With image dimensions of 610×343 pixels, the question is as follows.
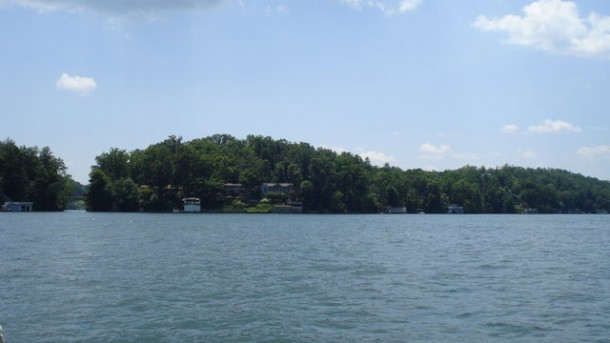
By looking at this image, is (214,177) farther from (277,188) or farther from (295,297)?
(295,297)

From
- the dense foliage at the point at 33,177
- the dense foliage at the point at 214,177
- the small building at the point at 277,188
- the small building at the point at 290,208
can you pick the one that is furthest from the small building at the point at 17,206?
the small building at the point at 277,188

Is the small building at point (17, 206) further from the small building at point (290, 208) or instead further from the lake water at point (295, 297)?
the lake water at point (295, 297)

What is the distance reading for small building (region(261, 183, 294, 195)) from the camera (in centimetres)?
18040

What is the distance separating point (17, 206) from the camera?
12925 centimetres

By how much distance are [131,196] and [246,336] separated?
139 meters

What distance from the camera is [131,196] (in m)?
150

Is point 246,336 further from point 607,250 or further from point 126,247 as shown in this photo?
point 607,250

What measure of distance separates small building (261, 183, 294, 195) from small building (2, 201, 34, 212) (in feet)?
229

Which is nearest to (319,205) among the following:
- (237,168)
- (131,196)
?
(237,168)

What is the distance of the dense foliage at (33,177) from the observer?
134 m

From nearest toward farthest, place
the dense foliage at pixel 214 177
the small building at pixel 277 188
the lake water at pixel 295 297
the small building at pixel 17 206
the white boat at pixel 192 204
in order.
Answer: the lake water at pixel 295 297 → the small building at pixel 17 206 → the dense foliage at pixel 214 177 → the white boat at pixel 192 204 → the small building at pixel 277 188

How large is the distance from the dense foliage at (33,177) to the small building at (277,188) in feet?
195

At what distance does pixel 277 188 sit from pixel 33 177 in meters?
71.2

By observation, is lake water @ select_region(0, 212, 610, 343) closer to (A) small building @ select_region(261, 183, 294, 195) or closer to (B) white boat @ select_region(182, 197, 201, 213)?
(B) white boat @ select_region(182, 197, 201, 213)
